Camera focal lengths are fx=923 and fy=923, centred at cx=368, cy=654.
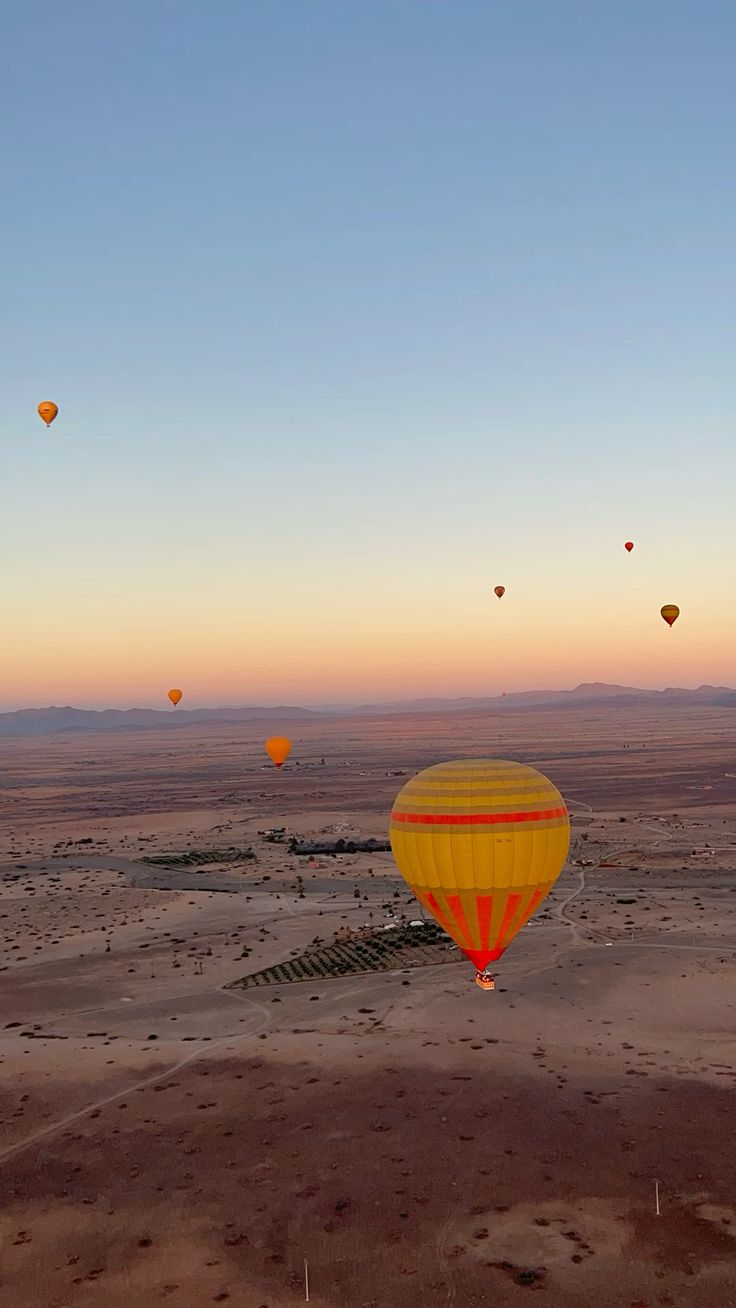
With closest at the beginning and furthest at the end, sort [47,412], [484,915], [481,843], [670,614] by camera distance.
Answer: [481,843], [484,915], [47,412], [670,614]

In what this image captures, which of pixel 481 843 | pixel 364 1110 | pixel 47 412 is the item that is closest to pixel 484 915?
pixel 481 843

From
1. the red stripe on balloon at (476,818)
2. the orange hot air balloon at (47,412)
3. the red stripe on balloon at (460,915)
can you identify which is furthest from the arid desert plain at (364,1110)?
the orange hot air balloon at (47,412)

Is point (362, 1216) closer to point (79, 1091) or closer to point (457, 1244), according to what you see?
point (457, 1244)

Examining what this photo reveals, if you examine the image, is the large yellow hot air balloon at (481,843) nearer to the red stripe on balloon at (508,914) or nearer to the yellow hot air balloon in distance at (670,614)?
the red stripe on balloon at (508,914)

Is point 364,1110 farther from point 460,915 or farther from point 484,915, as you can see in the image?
point 484,915

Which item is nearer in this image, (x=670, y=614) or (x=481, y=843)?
(x=481, y=843)

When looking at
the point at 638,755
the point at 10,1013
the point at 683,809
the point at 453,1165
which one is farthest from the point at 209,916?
the point at 638,755

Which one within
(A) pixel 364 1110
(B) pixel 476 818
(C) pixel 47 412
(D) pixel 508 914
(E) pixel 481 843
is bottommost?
(A) pixel 364 1110

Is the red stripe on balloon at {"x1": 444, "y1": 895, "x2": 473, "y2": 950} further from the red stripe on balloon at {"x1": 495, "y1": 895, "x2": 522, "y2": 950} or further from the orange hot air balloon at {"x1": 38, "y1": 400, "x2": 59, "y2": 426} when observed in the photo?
the orange hot air balloon at {"x1": 38, "y1": 400, "x2": 59, "y2": 426}
